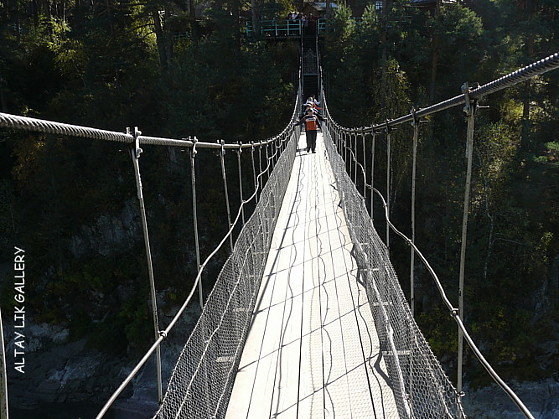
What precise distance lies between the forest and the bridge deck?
665 cm

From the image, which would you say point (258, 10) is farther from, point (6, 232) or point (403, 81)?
point (6, 232)

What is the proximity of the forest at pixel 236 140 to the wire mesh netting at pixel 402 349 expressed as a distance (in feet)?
23.4

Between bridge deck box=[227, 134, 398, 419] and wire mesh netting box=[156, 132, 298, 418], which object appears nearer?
wire mesh netting box=[156, 132, 298, 418]

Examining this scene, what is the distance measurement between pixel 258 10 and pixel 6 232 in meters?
8.58

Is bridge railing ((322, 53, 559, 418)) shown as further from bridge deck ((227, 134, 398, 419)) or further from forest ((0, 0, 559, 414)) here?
forest ((0, 0, 559, 414))

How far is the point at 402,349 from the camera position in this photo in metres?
1.86

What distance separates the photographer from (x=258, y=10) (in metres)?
13.8

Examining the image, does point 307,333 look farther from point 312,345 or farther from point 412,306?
point 412,306

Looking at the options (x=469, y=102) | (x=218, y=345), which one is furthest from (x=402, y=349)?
(x=469, y=102)

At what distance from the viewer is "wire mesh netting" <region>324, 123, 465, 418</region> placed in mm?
1307

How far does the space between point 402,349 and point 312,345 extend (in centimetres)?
42

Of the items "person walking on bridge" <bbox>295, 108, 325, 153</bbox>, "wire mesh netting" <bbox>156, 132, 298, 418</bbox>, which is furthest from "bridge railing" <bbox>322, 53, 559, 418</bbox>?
"person walking on bridge" <bbox>295, 108, 325, 153</bbox>

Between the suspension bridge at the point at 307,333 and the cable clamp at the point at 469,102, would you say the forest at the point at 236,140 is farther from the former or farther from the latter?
the cable clamp at the point at 469,102

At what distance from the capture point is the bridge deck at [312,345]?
1734 mm
